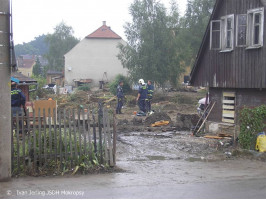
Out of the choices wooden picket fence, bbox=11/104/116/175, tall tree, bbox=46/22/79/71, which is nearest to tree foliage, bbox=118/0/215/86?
wooden picket fence, bbox=11/104/116/175

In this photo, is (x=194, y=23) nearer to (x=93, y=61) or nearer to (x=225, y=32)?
(x=93, y=61)

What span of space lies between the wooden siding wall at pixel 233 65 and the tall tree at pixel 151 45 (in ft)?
79.7

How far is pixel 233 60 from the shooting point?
1656 cm

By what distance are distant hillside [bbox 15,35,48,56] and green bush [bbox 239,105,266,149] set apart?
158 meters

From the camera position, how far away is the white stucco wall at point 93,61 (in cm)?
5975

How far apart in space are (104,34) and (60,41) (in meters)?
23.7

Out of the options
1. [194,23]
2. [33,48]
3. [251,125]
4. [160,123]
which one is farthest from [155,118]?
[33,48]

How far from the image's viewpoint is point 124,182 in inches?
338

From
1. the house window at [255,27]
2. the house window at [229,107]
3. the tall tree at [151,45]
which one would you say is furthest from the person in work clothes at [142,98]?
the tall tree at [151,45]

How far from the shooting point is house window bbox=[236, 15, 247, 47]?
16.1 m

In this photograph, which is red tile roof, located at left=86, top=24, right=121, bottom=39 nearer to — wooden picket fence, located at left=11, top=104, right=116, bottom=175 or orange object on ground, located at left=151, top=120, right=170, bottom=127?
orange object on ground, located at left=151, top=120, right=170, bottom=127

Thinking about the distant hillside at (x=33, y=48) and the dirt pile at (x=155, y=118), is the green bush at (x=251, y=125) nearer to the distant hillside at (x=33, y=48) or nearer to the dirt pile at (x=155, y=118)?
the dirt pile at (x=155, y=118)

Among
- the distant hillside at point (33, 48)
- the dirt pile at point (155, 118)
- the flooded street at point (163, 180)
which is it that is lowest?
the flooded street at point (163, 180)

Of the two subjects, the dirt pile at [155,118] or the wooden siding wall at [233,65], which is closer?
the wooden siding wall at [233,65]
